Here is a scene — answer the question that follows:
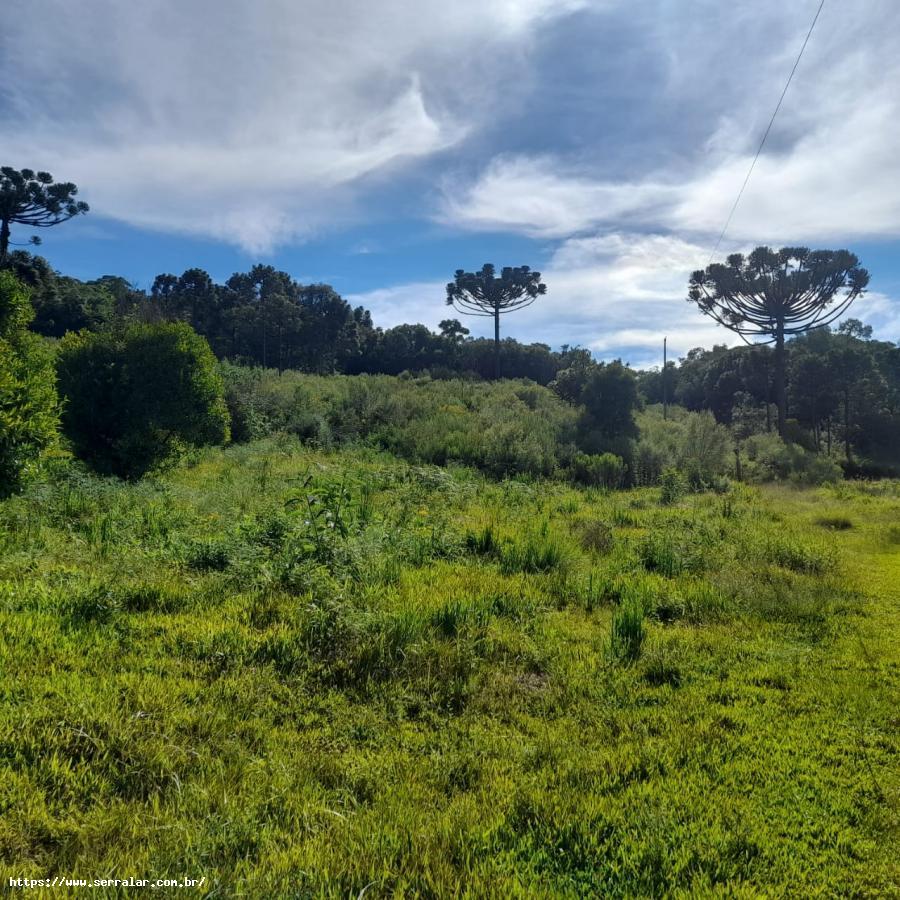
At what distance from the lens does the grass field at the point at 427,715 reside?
2.54 metres

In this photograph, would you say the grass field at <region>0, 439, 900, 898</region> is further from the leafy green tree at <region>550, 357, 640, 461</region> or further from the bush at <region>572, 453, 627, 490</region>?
the leafy green tree at <region>550, 357, 640, 461</region>

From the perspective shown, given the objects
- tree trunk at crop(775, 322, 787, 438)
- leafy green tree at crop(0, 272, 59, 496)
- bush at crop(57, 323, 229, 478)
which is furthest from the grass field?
tree trunk at crop(775, 322, 787, 438)

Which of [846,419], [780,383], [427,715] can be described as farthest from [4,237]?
[846,419]

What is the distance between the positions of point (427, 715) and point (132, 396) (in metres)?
12.8

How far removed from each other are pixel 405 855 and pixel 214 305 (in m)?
53.4

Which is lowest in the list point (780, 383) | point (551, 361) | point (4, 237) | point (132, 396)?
point (132, 396)

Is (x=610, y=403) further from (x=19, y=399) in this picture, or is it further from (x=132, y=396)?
(x=19, y=399)

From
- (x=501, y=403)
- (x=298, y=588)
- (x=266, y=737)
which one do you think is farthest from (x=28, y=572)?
(x=501, y=403)

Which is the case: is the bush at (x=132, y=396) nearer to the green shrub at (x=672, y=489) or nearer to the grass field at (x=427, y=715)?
the grass field at (x=427, y=715)

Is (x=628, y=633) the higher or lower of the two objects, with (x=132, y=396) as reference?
lower

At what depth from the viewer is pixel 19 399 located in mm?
6812

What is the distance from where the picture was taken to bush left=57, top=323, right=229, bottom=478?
13.6 meters

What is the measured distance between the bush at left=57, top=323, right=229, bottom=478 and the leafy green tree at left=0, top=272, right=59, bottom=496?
224 inches

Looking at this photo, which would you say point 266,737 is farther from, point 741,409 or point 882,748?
point 741,409
